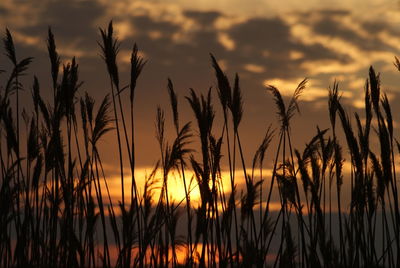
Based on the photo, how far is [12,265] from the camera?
5.52m

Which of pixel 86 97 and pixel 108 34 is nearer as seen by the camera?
pixel 108 34

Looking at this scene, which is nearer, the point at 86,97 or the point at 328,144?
the point at 86,97

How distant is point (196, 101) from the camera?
5.12 m

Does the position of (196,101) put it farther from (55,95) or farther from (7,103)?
(7,103)

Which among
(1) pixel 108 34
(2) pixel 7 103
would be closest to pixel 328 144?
(1) pixel 108 34

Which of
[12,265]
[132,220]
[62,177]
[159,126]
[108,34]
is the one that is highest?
[108,34]

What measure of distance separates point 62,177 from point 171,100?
145cm

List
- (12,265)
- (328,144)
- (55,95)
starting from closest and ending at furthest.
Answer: (55,95) < (12,265) < (328,144)

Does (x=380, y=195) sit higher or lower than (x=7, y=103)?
lower

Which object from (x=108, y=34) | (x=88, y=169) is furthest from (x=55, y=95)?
(x=88, y=169)

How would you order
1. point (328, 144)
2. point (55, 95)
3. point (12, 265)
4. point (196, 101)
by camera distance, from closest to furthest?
point (55, 95) → point (196, 101) → point (12, 265) → point (328, 144)

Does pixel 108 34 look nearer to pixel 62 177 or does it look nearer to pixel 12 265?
pixel 62 177

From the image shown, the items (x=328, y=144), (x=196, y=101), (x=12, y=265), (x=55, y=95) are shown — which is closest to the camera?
(x=55, y=95)

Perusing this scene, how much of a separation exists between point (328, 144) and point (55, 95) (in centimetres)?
285
